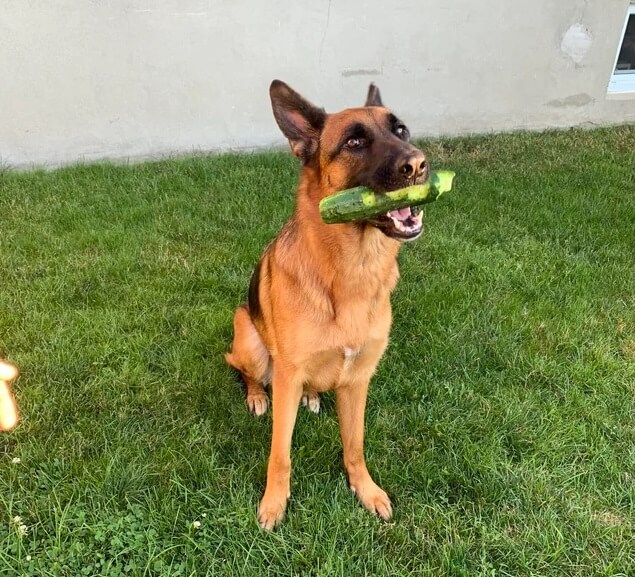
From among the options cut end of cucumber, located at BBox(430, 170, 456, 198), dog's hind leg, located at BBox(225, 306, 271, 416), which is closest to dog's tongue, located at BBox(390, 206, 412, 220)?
cut end of cucumber, located at BBox(430, 170, 456, 198)

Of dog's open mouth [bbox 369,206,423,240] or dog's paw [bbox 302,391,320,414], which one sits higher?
dog's open mouth [bbox 369,206,423,240]

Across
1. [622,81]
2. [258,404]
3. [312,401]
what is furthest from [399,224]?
[622,81]

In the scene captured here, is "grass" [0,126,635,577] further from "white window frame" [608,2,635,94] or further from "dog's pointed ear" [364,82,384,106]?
"white window frame" [608,2,635,94]

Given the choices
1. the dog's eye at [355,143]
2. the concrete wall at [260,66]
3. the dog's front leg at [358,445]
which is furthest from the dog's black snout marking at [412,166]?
the concrete wall at [260,66]

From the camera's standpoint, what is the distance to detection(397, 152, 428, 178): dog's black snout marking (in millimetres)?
2209

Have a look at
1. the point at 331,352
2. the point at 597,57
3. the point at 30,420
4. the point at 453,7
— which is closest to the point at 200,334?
the point at 30,420

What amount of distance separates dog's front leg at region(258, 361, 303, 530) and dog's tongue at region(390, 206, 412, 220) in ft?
2.75

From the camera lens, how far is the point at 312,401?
129 inches

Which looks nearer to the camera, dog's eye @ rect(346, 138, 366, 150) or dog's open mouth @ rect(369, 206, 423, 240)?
dog's open mouth @ rect(369, 206, 423, 240)

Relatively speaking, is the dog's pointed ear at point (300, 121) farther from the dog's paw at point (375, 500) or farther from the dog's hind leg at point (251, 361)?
the dog's paw at point (375, 500)

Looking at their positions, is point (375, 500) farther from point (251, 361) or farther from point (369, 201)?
point (369, 201)

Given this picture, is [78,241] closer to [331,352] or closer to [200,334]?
[200,334]

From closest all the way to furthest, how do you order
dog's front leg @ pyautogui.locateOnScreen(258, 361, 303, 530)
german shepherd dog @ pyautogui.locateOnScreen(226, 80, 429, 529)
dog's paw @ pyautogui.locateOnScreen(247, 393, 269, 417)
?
german shepherd dog @ pyautogui.locateOnScreen(226, 80, 429, 529) → dog's front leg @ pyautogui.locateOnScreen(258, 361, 303, 530) → dog's paw @ pyautogui.locateOnScreen(247, 393, 269, 417)

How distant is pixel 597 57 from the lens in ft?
28.4
